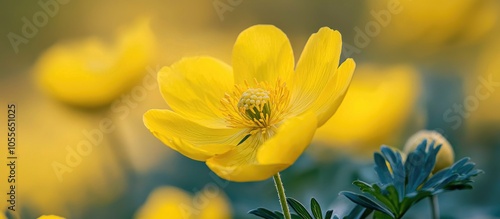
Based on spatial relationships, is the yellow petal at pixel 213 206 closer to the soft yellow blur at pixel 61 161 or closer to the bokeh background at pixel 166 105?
the bokeh background at pixel 166 105

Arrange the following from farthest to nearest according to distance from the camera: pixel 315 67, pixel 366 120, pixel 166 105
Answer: pixel 166 105 < pixel 366 120 < pixel 315 67

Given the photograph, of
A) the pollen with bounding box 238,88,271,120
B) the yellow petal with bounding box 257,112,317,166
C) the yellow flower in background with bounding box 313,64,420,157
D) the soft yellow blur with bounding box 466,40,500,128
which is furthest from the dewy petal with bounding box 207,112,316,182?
the soft yellow blur with bounding box 466,40,500,128

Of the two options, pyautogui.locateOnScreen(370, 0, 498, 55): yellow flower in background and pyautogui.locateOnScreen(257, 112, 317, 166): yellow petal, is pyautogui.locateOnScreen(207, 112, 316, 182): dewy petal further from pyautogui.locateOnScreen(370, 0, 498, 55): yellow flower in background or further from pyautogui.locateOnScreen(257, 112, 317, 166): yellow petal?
pyautogui.locateOnScreen(370, 0, 498, 55): yellow flower in background

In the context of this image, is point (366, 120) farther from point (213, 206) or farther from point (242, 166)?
point (242, 166)

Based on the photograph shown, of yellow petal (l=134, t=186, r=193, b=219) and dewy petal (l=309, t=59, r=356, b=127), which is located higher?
dewy petal (l=309, t=59, r=356, b=127)

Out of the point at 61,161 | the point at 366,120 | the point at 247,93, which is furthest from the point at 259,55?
the point at 61,161
